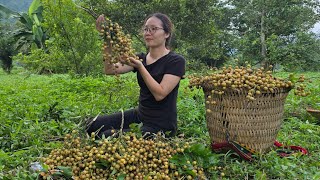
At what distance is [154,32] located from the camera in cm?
316

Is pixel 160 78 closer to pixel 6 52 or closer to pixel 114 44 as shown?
pixel 114 44

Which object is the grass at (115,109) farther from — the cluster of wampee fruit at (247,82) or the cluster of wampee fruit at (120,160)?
the cluster of wampee fruit at (247,82)

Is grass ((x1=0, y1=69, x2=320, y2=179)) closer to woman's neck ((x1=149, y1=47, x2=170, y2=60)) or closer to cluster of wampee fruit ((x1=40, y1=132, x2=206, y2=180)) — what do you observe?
cluster of wampee fruit ((x1=40, y1=132, x2=206, y2=180))

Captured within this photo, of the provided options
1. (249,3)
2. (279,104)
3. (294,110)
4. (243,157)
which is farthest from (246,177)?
(249,3)

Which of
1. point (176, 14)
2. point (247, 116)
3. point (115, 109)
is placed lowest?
point (115, 109)

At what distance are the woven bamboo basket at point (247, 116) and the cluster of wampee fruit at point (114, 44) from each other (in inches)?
30.1

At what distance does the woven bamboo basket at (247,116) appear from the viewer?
9.84 feet

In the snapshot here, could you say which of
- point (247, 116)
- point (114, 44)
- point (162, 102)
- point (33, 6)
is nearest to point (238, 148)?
point (247, 116)

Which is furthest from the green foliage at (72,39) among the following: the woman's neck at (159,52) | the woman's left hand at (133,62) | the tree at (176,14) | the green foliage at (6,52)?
the green foliage at (6,52)

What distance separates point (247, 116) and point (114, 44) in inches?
47.8

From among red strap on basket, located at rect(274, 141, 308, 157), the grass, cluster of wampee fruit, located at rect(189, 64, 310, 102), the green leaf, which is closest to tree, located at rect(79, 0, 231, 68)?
the green leaf

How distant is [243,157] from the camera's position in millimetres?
3094

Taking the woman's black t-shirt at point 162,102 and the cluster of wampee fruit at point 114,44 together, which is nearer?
the cluster of wampee fruit at point 114,44

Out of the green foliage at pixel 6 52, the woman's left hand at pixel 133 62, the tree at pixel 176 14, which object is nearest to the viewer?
the woman's left hand at pixel 133 62
